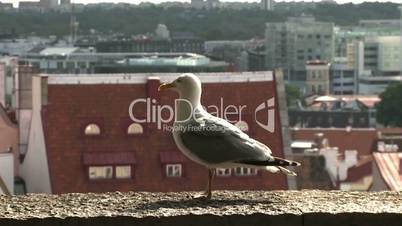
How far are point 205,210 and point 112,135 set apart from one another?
43.4 feet

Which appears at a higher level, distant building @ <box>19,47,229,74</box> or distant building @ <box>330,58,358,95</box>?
distant building @ <box>19,47,229,74</box>

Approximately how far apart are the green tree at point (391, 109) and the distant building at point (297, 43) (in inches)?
1640

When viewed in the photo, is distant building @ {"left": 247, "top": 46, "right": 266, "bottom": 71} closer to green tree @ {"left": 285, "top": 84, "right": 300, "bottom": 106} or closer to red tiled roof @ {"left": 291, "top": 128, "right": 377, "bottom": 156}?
green tree @ {"left": 285, "top": 84, "right": 300, "bottom": 106}

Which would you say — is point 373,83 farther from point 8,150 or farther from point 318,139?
point 8,150

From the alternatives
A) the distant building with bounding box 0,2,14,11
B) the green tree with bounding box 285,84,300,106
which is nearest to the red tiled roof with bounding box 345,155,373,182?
the green tree with bounding box 285,84,300,106

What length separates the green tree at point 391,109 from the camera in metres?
70.4

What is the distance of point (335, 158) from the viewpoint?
91.6 feet

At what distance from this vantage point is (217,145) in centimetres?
407

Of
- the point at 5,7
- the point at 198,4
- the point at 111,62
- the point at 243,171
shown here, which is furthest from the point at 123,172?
the point at 198,4

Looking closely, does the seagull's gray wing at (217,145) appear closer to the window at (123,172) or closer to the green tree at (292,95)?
the window at (123,172)

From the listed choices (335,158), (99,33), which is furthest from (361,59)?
(335,158)

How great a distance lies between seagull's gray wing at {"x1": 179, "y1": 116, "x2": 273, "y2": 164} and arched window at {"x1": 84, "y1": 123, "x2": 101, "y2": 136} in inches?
498

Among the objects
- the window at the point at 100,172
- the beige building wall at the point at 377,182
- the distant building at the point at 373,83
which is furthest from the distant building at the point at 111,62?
the window at the point at 100,172

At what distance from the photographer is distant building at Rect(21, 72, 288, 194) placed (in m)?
16.1
